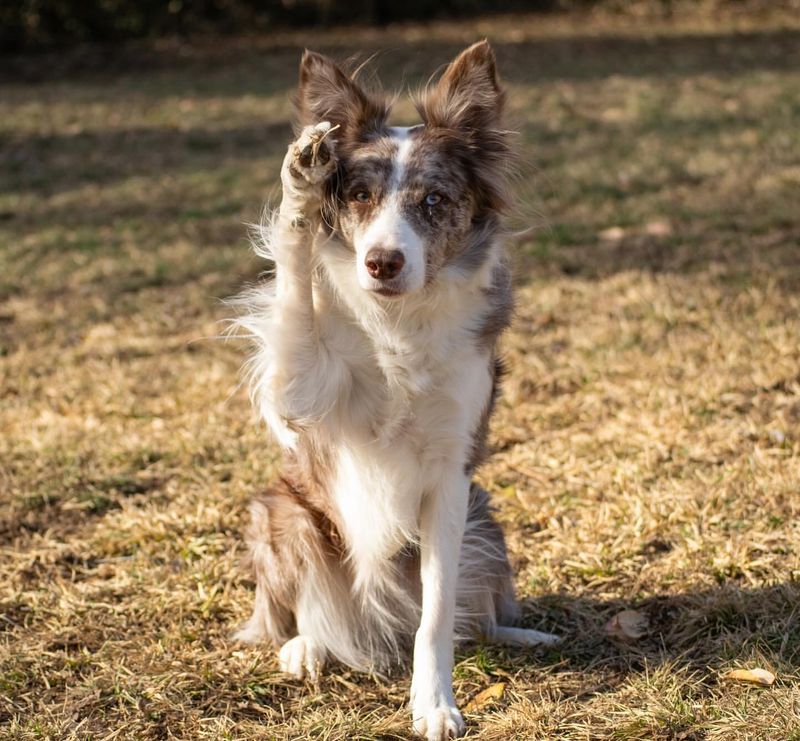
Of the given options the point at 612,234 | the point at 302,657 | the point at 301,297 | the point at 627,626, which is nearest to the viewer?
the point at 301,297

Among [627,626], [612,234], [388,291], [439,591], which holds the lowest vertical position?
[627,626]

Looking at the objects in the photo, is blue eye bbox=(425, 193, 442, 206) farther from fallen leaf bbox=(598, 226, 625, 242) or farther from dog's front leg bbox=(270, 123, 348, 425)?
fallen leaf bbox=(598, 226, 625, 242)

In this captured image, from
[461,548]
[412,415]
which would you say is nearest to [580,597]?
[461,548]

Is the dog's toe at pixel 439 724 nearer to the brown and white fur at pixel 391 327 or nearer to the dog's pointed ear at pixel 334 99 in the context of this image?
the brown and white fur at pixel 391 327

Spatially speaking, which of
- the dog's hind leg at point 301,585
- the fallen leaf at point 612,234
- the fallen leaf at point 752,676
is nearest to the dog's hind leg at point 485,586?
the dog's hind leg at point 301,585

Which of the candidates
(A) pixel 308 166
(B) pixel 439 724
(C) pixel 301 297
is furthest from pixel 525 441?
(A) pixel 308 166

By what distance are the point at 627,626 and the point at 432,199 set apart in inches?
63.6

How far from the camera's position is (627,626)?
372cm

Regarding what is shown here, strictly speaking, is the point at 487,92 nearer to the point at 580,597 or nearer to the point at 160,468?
the point at 580,597

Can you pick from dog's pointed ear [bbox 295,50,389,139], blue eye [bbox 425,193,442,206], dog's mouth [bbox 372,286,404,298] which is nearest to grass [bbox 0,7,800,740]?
blue eye [bbox 425,193,442,206]

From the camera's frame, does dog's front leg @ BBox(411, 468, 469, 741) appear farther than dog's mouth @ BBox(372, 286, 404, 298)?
Yes

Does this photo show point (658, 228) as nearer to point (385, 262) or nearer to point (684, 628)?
point (684, 628)

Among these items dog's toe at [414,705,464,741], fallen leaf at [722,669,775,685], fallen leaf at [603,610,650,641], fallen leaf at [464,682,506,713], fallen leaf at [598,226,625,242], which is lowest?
fallen leaf at [464,682,506,713]

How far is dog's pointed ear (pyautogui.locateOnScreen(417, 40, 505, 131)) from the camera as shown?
3406 mm
